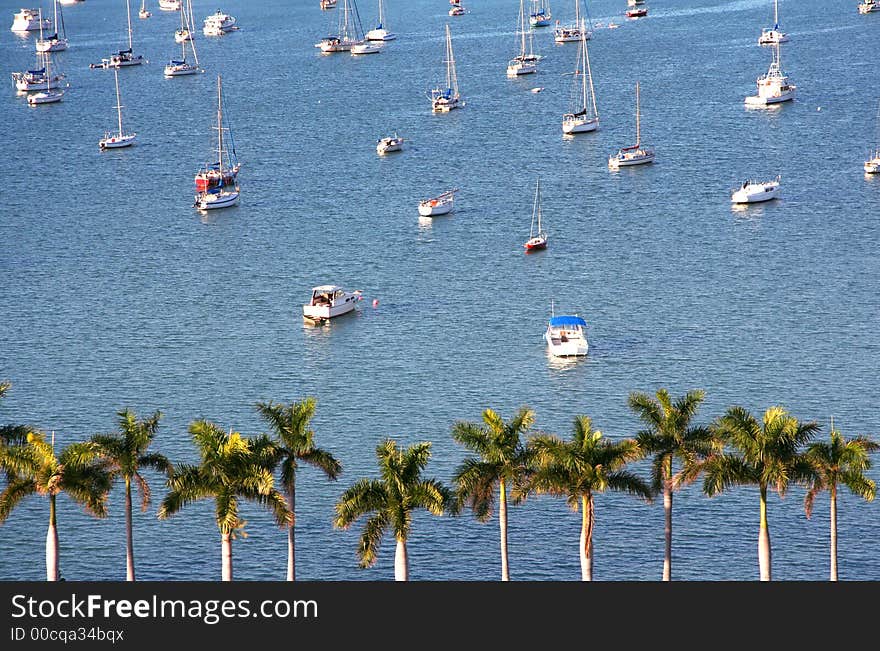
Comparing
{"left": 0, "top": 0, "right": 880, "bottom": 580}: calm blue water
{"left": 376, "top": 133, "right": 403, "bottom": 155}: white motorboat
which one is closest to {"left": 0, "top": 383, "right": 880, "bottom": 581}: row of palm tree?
{"left": 0, "top": 0, "right": 880, "bottom": 580}: calm blue water

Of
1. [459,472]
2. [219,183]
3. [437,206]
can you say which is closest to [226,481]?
[459,472]

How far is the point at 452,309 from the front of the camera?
12862 centimetres

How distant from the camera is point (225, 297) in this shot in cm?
13538

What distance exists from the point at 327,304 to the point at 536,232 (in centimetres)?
2885

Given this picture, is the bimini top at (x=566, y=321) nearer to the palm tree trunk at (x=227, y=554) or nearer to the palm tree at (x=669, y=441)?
the palm tree at (x=669, y=441)

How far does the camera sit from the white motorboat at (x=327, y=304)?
12662 cm

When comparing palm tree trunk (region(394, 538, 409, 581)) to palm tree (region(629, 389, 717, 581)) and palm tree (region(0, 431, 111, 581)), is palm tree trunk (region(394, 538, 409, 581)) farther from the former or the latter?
palm tree (region(0, 431, 111, 581))

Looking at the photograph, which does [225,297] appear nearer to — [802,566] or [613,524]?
[613,524]

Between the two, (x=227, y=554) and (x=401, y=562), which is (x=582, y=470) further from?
(x=227, y=554)

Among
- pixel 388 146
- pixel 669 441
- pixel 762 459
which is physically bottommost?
pixel 762 459

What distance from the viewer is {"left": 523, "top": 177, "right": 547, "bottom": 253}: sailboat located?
469 feet

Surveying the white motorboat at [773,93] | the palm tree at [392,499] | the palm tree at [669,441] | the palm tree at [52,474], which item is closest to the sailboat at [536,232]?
the white motorboat at [773,93]

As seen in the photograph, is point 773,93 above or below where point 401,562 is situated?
above

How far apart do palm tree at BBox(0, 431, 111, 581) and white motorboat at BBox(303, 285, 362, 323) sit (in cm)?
5436
